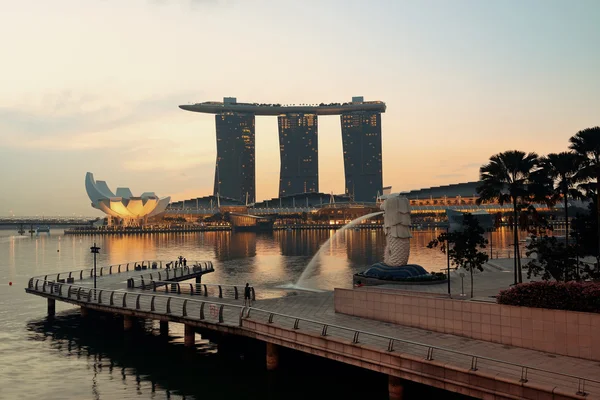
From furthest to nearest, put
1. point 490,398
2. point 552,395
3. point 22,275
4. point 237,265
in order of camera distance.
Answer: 1. point 237,265
2. point 22,275
3. point 490,398
4. point 552,395

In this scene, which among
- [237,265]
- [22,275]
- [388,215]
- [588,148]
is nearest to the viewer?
[588,148]

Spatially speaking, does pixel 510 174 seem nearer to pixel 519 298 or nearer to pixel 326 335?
pixel 519 298

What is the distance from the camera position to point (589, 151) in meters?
29.2

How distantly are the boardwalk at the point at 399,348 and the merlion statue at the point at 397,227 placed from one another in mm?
8007

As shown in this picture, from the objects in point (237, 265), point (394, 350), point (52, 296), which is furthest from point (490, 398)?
point (237, 265)

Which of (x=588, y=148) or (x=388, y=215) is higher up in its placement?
(x=588, y=148)

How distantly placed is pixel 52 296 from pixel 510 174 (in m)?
31.1

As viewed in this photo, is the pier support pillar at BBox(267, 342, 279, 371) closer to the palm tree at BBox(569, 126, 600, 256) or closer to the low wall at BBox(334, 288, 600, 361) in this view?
the low wall at BBox(334, 288, 600, 361)

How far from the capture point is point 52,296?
1534 inches

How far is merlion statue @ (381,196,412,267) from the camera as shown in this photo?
1501 inches

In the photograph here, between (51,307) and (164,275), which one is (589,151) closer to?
(164,275)

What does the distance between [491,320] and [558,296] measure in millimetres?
2662

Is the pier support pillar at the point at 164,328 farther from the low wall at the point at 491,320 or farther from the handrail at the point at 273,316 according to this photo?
the low wall at the point at 491,320

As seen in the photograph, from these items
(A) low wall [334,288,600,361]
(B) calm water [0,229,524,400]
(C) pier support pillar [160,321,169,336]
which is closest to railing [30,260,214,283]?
(B) calm water [0,229,524,400]
